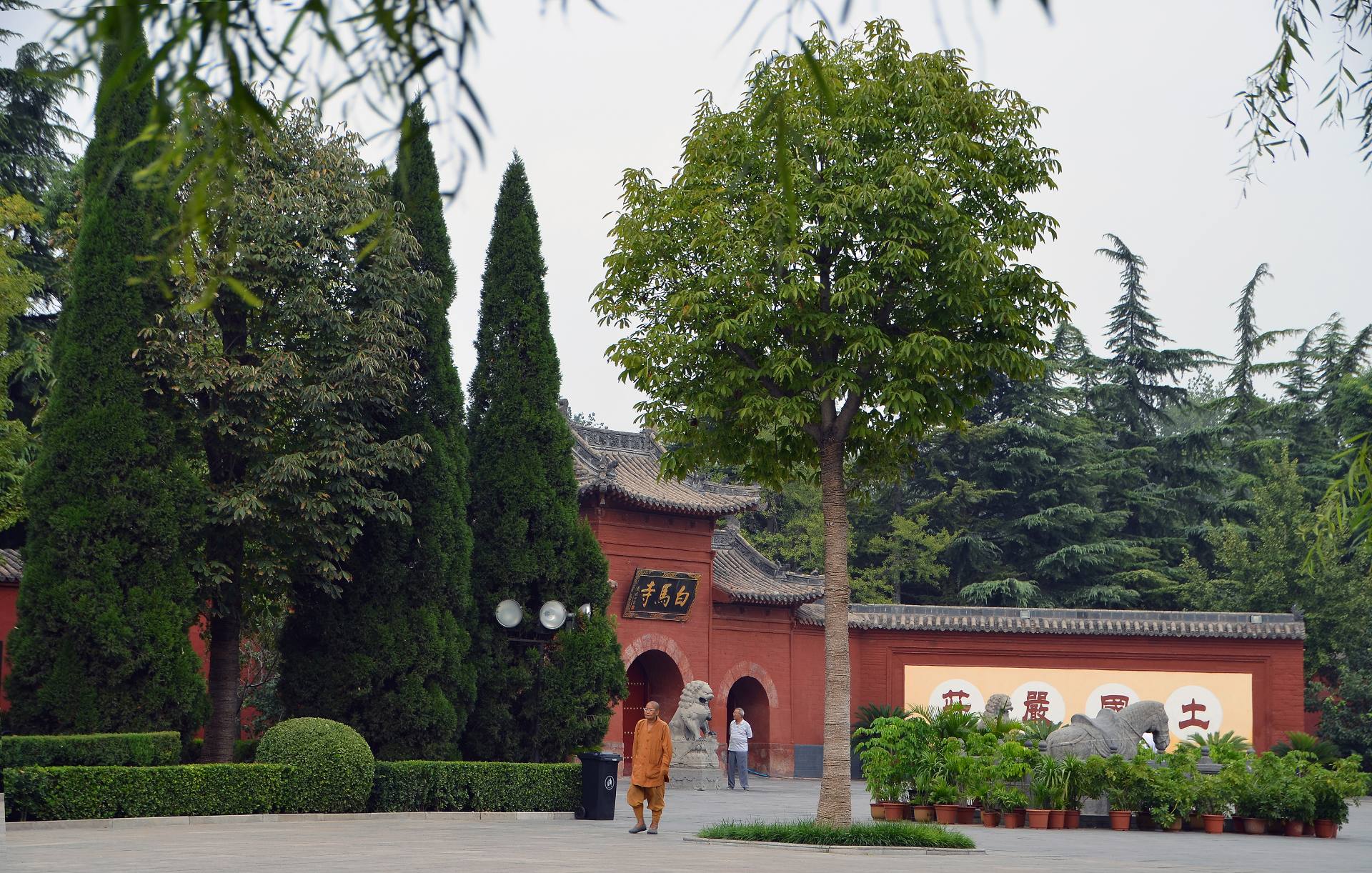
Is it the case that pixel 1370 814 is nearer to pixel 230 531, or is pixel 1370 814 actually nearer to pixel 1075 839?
pixel 1075 839

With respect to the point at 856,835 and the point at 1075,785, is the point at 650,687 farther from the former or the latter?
the point at 856,835

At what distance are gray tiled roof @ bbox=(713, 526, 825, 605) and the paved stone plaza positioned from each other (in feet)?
40.9

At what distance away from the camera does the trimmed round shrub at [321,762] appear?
1458 centimetres

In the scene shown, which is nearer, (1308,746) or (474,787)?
(474,787)

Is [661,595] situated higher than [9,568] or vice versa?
[661,595]

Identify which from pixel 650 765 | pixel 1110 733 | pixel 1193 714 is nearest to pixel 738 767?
pixel 1110 733

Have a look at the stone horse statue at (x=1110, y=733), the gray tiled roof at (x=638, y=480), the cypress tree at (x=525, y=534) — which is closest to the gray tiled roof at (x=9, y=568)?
the cypress tree at (x=525, y=534)

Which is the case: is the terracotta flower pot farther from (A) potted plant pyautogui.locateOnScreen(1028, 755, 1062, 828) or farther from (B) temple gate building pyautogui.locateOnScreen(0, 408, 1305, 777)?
(B) temple gate building pyautogui.locateOnScreen(0, 408, 1305, 777)

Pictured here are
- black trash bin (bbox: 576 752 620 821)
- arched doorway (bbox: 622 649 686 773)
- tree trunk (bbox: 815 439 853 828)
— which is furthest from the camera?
arched doorway (bbox: 622 649 686 773)

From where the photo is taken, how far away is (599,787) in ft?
52.8

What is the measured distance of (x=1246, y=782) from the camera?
52.7 feet

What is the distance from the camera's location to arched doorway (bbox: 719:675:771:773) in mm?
28625

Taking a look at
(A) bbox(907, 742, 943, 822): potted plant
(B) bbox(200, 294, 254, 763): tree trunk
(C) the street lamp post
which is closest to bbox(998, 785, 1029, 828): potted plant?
(A) bbox(907, 742, 943, 822): potted plant

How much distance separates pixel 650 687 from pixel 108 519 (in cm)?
1431
